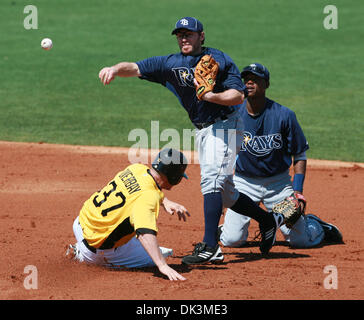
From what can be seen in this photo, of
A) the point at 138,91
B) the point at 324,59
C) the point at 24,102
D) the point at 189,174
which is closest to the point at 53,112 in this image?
the point at 24,102

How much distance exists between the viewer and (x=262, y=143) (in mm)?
6562

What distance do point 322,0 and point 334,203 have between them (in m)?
17.3

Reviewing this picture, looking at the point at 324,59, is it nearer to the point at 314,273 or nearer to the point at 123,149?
the point at 123,149

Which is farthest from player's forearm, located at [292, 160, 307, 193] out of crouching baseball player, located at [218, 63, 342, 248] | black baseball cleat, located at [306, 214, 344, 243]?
black baseball cleat, located at [306, 214, 344, 243]

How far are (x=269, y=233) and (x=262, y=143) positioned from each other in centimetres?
88

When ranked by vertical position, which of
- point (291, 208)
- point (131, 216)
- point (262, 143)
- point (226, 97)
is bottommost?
point (291, 208)

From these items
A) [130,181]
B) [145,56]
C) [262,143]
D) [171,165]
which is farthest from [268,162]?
[145,56]

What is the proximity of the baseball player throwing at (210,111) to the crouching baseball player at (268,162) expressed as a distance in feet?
1.39

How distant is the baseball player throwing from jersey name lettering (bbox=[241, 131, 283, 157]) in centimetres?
59

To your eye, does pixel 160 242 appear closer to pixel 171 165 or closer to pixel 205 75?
pixel 171 165

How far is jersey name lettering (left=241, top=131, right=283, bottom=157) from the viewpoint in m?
6.54

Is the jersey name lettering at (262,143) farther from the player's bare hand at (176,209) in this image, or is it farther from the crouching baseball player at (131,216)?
the player's bare hand at (176,209)

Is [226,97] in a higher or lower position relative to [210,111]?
higher

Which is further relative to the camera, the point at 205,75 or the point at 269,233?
the point at 269,233
